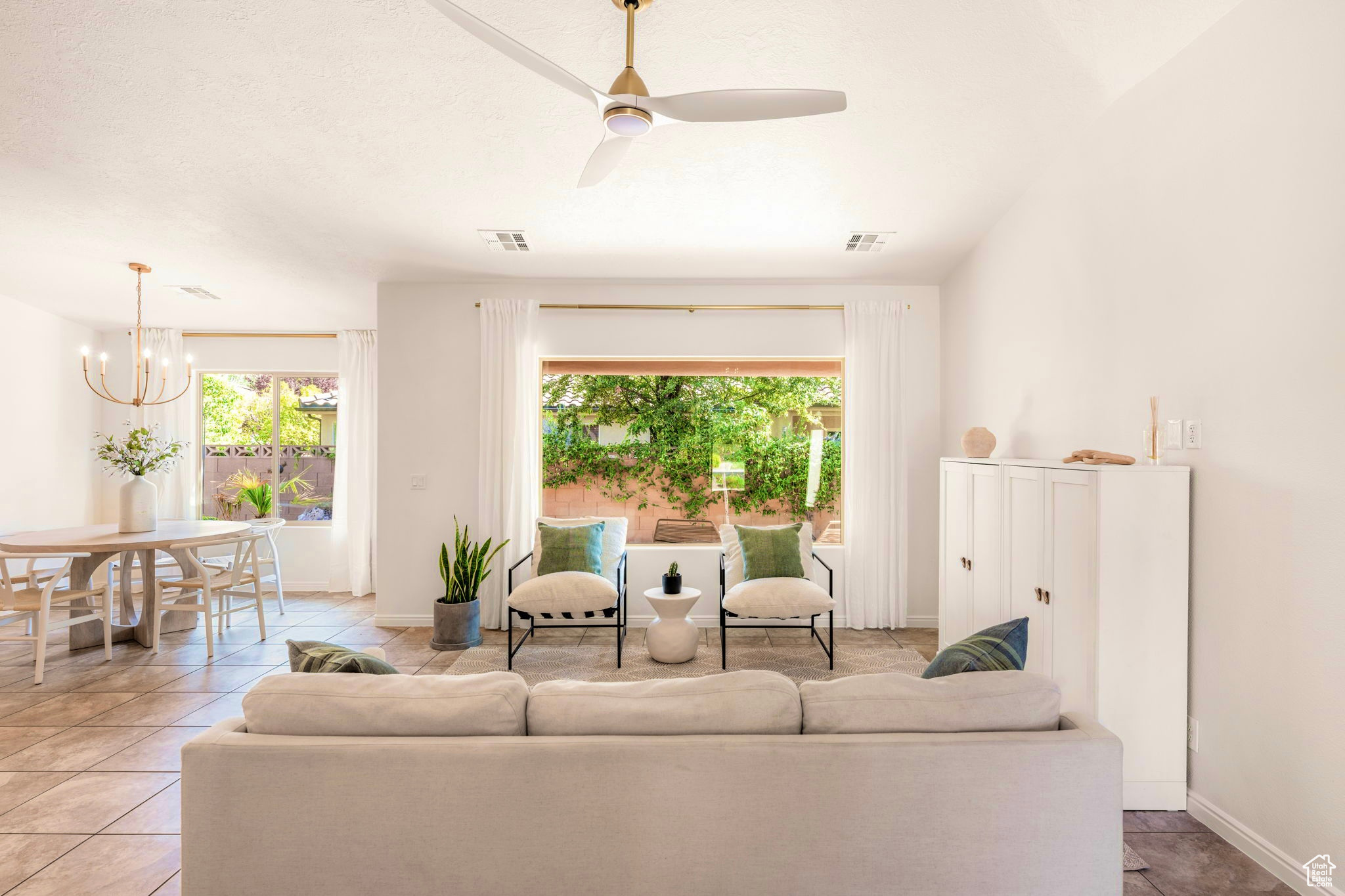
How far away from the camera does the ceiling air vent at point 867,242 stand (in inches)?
153

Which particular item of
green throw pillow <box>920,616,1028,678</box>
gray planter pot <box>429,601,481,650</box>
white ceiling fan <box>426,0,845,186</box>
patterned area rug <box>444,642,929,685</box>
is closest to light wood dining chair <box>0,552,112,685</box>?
gray planter pot <box>429,601,481,650</box>

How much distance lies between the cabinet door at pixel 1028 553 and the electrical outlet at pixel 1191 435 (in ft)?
1.60

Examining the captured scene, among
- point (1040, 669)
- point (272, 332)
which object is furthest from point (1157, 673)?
point (272, 332)

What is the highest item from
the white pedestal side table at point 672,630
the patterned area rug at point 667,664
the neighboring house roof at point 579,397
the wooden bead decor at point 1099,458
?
the neighboring house roof at point 579,397

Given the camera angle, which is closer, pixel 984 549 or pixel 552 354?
pixel 984 549

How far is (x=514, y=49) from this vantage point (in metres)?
1.69

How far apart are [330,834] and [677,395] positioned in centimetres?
401

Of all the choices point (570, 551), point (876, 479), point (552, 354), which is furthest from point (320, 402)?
point (876, 479)

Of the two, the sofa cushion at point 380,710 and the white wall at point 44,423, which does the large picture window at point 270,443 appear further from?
the sofa cushion at point 380,710

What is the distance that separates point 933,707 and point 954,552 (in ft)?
7.79

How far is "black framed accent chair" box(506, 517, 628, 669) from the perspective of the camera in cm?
379

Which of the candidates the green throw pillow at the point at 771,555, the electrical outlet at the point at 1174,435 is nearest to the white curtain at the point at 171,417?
the green throw pillow at the point at 771,555

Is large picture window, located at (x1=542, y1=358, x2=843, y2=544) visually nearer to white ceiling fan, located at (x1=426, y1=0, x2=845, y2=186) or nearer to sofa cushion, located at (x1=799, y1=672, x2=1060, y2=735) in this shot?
white ceiling fan, located at (x1=426, y1=0, x2=845, y2=186)

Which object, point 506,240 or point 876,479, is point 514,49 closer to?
point 506,240
